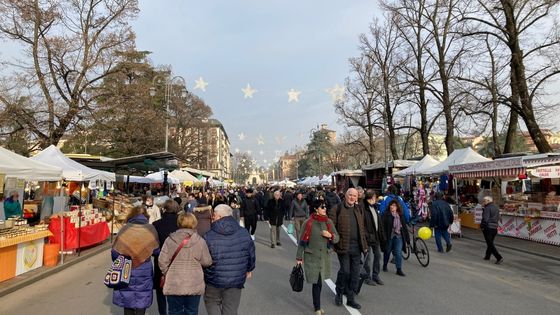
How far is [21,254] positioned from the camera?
31.6ft

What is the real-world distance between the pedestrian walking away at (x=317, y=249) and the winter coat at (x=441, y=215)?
7109 mm

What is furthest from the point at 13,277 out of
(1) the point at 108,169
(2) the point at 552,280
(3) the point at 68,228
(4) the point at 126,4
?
(4) the point at 126,4

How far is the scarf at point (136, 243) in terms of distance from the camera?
15.8 feet

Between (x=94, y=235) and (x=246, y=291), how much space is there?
825cm

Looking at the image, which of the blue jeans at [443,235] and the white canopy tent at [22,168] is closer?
the white canopy tent at [22,168]

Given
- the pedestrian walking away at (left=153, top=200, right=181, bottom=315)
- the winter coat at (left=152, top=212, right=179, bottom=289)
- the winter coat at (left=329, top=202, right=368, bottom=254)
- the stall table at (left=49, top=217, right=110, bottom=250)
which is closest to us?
the pedestrian walking away at (left=153, top=200, right=181, bottom=315)

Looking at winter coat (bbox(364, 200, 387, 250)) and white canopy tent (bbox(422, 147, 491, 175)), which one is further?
white canopy tent (bbox(422, 147, 491, 175))

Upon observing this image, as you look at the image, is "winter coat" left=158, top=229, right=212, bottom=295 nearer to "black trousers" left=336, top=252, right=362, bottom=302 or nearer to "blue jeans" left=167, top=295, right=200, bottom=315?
"blue jeans" left=167, top=295, right=200, bottom=315

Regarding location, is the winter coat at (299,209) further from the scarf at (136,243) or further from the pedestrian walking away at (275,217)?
the scarf at (136,243)

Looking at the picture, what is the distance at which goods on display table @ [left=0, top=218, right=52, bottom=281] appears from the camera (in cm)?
890

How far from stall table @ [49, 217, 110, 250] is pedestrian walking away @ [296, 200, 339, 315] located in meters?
8.04

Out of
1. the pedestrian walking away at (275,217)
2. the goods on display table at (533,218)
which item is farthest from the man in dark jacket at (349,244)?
the goods on display table at (533,218)

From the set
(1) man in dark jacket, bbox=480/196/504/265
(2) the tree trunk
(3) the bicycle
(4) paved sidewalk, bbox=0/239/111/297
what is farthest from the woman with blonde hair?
(2) the tree trunk

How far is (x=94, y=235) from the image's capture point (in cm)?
1433
